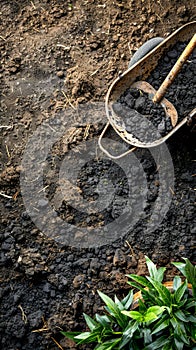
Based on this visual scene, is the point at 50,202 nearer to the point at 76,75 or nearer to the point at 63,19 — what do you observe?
the point at 76,75

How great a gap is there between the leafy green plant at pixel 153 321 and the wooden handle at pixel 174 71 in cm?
121

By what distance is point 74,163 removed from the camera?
11.4ft

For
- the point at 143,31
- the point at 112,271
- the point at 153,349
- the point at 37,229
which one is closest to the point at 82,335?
the point at 153,349

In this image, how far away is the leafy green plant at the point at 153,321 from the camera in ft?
8.04

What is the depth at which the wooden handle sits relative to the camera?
2.90 m

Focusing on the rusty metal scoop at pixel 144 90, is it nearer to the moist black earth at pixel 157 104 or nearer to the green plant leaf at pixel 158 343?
the moist black earth at pixel 157 104

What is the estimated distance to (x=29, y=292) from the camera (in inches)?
124

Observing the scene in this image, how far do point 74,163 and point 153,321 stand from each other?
54.2 inches

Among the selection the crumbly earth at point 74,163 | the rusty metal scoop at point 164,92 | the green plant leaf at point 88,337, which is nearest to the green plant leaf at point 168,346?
the green plant leaf at point 88,337

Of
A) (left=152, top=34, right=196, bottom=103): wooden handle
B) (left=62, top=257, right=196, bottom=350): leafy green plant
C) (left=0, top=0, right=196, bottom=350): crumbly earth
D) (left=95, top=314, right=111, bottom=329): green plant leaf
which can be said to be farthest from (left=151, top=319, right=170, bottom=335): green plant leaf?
(left=152, top=34, right=196, bottom=103): wooden handle

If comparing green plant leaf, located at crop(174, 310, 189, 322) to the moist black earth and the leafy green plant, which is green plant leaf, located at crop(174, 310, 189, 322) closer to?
the leafy green plant

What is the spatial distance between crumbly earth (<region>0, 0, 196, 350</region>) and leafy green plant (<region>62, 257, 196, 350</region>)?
1.34 feet

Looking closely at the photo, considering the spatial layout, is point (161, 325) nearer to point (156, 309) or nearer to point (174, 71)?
point (156, 309)

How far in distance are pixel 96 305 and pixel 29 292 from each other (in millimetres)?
455
